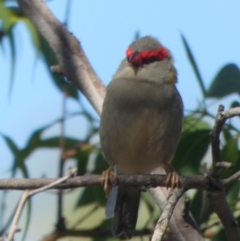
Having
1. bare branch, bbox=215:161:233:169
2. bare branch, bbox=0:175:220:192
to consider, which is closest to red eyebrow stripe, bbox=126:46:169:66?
bare branch, bbox=0:175:220:192

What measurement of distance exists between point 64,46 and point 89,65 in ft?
0.39

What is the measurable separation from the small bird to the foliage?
0.07m

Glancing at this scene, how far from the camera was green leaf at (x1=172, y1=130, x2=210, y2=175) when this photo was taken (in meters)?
2.44

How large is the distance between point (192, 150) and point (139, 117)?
0.22 m

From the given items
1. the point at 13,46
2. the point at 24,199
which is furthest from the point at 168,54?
the point at 24,199

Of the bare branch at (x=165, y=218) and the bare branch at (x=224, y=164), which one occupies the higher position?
the bare branch at (x=224, y=164)

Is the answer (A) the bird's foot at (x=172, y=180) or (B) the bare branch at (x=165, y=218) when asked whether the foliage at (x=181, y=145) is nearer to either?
(A) the bird's foot at (x=172, y=180)

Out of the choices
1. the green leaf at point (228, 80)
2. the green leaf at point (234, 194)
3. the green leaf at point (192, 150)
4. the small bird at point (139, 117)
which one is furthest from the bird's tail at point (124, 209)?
the green leaf at point (228, 80)

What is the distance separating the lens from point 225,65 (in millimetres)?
2461

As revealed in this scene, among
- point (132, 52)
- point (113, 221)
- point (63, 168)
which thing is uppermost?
point (132, 52)

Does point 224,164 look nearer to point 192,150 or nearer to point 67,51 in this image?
point 192,150

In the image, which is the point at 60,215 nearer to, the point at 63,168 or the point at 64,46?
the point at 63,168

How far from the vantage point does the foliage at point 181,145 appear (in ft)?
7.93

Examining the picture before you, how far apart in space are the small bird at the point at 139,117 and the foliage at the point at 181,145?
71 mm
